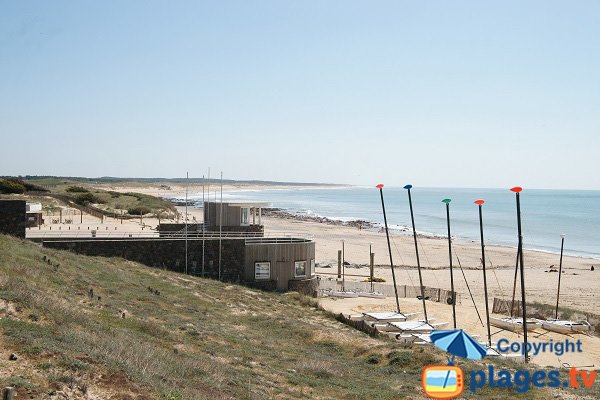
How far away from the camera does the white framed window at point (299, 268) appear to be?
32084mm

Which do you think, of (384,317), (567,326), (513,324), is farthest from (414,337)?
(567,326)

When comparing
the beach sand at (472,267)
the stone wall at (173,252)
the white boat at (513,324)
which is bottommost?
the beach sand at (472,267)

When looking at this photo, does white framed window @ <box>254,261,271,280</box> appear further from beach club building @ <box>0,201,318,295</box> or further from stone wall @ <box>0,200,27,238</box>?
stone wall @ <box>0,200,27,238</box>

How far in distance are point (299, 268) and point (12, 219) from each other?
15.0 metres

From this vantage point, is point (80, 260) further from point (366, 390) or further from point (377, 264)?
point (377, 264)

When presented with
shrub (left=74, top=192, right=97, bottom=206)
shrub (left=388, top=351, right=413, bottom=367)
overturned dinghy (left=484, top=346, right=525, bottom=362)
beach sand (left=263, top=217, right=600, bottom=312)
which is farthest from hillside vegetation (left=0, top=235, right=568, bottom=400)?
shrub (left=74, top=192, right=97, bottom=206)

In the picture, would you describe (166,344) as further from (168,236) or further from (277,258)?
(168,236)

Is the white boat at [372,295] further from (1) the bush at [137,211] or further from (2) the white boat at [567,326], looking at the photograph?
(1) the bush at [137,211]

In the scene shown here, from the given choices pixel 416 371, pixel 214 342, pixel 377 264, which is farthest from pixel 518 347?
pixel 377 264

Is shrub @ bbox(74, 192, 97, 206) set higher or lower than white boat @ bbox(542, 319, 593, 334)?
higher
